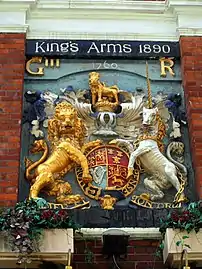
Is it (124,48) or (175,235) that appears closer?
(175,235)

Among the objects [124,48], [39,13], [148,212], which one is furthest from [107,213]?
[39,13]

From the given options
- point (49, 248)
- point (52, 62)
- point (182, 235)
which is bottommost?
point (49, 248)

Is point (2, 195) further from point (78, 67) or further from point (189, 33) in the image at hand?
point (189, 33)

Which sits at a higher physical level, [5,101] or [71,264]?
[5,101]

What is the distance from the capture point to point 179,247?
720cm

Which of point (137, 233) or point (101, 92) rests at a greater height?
point (101, 92)

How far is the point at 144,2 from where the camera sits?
10125 millimetres

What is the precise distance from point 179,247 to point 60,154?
216 cm

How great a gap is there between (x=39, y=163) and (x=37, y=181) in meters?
0.35

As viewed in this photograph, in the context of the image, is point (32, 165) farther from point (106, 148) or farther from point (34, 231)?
point (34, 231)

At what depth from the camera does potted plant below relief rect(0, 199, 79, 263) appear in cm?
699

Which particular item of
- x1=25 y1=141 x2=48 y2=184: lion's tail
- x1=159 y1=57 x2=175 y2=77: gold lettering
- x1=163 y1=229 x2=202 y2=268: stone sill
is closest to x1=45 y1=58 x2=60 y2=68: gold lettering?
x1=25 y1=141 x2=48 y2=184: lion's tail

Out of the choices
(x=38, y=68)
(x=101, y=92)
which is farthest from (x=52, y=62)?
(x=101, y=92)

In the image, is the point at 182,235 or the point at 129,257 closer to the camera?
the point at 182,235
